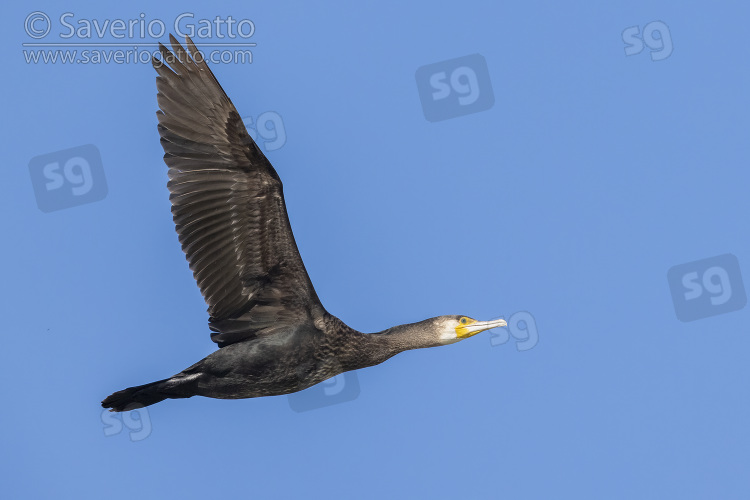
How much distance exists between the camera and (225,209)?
38.8 feet

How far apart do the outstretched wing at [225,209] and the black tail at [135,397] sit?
2.74ft

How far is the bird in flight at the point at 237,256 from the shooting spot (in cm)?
1173

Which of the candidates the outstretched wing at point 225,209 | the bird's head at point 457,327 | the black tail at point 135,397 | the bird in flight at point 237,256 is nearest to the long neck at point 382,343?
the bird in flight at point 237,256

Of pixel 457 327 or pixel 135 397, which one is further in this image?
pixel 457 327

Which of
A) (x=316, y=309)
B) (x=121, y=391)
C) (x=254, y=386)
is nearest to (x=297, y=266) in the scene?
(x=316, y=309)

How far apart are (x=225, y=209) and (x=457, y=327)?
2625 millimetres

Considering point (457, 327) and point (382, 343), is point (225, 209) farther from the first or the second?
point (457, 327)

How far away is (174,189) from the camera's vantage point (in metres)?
11.9

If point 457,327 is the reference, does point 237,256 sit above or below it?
above

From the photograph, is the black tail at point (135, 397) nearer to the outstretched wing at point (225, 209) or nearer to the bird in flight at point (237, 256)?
the bird in flight at point (237, 256)

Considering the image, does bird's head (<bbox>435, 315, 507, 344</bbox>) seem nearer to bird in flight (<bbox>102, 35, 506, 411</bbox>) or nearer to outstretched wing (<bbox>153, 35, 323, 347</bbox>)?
bird in flight (<bbox>102, 35, 506, 411</bbox>)

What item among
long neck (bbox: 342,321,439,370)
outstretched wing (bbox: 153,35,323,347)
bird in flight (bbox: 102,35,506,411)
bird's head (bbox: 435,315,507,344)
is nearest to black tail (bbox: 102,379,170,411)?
bird in flight (bbox: 102,35,506,411)

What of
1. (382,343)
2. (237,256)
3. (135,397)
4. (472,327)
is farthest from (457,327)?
(135,397)

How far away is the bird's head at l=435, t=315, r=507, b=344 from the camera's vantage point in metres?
12.3
